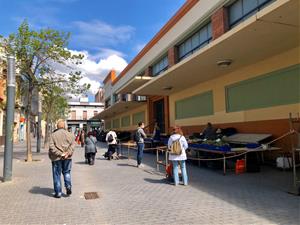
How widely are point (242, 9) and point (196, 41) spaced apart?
477 cm

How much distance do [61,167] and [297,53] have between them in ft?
28.0

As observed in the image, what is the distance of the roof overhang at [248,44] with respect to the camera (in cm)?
807

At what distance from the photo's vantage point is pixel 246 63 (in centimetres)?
1346

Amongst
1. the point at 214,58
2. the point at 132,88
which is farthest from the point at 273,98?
the point at 132,88

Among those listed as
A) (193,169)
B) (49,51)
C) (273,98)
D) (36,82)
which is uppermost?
(49,51)

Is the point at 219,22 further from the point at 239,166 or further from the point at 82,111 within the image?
the point at 82,111

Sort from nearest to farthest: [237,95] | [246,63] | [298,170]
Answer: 1. [298,170]
2. [246,63]
3. [237,95]

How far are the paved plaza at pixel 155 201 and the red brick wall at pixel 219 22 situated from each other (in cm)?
753

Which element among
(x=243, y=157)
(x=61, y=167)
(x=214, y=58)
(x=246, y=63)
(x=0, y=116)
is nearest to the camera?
(x=61, y=167)

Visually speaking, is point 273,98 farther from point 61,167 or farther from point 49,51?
point 49,51

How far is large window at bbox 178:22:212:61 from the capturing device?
57.7ft

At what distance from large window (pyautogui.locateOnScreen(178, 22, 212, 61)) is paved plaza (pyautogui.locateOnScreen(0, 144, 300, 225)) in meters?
9.22

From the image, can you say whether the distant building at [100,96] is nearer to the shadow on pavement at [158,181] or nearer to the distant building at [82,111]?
the distant building at [82,111]

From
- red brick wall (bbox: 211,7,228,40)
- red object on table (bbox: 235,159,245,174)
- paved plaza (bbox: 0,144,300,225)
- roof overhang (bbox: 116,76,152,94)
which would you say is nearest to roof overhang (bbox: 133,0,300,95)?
red brick wall (bbox: 211,7,228,40)
